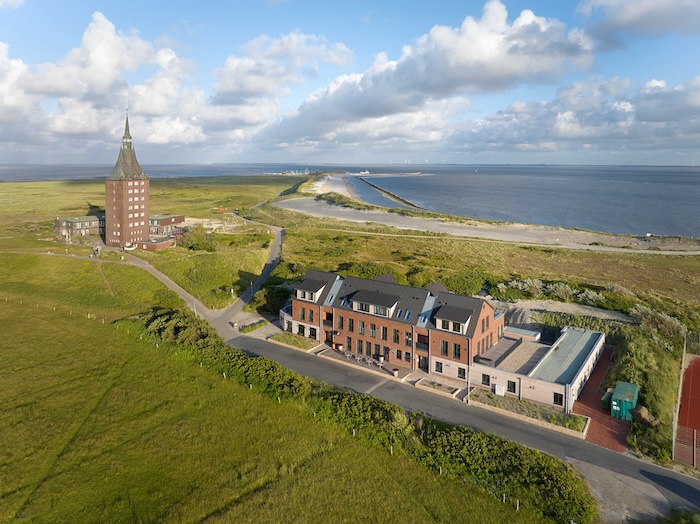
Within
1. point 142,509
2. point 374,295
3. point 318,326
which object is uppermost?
point 374,295

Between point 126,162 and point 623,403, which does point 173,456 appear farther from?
point 126,162

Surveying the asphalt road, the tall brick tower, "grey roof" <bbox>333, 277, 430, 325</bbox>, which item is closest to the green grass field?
the asphalt road

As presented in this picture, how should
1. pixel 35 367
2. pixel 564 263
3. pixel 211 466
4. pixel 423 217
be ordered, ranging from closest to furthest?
pixel 211 466, pixel 35 367, pixel 564 263, pixel 423 217

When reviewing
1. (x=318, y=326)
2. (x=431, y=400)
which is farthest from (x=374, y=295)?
(x=431, y=400)

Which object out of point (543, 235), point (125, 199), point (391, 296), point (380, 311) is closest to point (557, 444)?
point (380, 311)

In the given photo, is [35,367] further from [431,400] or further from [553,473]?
[553,473]

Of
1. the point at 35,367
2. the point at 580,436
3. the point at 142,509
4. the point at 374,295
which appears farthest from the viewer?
the point at 374,295
